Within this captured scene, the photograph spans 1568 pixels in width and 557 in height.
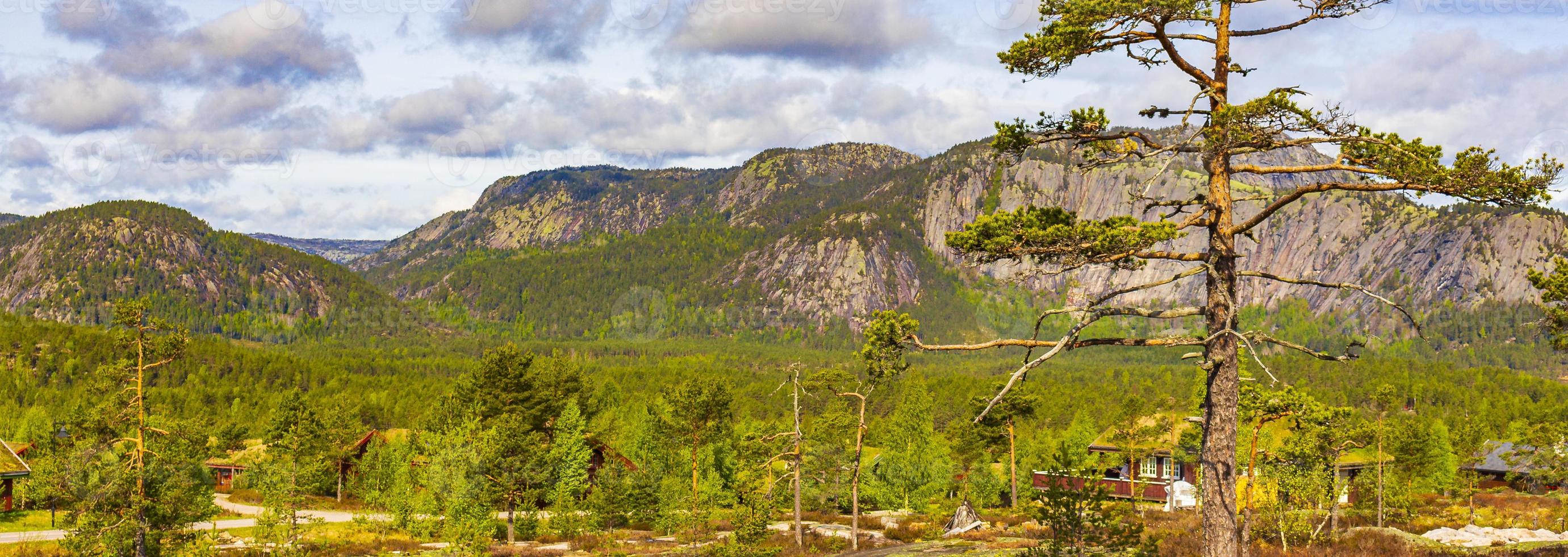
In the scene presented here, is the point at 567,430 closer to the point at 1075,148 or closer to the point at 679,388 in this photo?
the point at 679,388

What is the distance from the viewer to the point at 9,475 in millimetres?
60188

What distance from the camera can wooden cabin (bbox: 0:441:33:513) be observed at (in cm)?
6109

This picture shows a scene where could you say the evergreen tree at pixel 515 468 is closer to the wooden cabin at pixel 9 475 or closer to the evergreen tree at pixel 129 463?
the evergreen tree at pixel 129 463

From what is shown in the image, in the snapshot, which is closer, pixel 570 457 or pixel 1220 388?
pixel 1220 388

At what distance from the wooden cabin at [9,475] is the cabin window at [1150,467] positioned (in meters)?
81.0

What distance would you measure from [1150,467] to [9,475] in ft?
272

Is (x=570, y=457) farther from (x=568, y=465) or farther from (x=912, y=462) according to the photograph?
(x=912, y=462)

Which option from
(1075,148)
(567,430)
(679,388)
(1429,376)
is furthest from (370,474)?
(1429,376)

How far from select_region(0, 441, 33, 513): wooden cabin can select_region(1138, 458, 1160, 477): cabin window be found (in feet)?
266

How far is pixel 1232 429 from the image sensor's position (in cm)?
1401

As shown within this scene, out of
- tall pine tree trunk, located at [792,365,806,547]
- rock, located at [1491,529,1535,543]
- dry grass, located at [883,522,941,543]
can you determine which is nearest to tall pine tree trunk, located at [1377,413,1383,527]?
rock, located at [1491,529,1535,543]

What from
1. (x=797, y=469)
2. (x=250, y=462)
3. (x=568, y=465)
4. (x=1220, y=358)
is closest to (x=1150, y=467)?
(x=797, y=469)

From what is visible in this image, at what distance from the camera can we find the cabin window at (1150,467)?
3150 inches

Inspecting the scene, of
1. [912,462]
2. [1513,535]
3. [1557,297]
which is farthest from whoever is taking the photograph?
[912,462]
